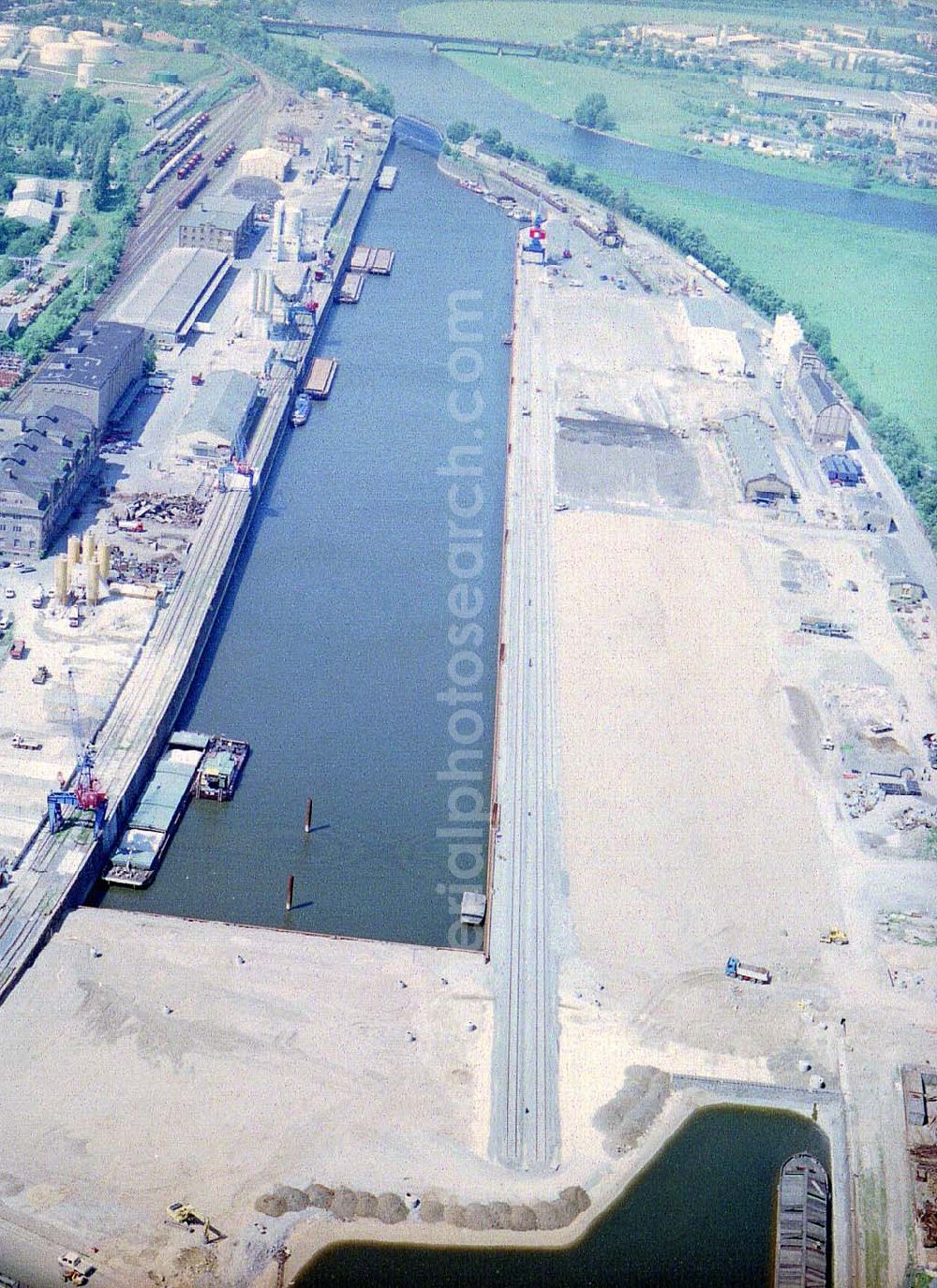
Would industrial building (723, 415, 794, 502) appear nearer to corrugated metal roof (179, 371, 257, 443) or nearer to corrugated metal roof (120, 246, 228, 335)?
corrugated metal roof (179, 371, 257, 443)

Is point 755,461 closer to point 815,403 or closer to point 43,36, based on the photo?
point 815,403

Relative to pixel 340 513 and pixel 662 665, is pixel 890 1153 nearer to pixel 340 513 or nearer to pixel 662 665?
pixel 662 665

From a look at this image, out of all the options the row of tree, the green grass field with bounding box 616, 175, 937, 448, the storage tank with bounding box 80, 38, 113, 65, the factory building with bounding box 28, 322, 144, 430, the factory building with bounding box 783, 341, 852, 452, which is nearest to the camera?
the factory building with bounding box 28, 322, 144, 430

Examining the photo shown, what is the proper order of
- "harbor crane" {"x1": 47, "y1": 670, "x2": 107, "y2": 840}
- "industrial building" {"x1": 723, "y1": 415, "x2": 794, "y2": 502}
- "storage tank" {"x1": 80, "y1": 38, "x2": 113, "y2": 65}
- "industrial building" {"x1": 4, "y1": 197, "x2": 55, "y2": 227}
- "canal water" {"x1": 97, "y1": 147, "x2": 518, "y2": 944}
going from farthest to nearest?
"storage tank" {"x1": 80, "y1": 38, "x2": 113, "y2": 65}, "industrial building" {"x1": 4, "y1": 197, "x2": 55, "y2": 227}, "industrial building" {"x1": 723, "y1": 415, "x2": 794, "y2": 502}, "canal water" {"x1": 97, "y1": 147, "x2": 518, "y2": 944}, "harbor crane" {"x1": 47, "y1": 670, "x2": 107, "y2": 840}

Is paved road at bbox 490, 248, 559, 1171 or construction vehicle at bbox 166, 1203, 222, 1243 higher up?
paved road at bbox 490, 248, 559, 1171

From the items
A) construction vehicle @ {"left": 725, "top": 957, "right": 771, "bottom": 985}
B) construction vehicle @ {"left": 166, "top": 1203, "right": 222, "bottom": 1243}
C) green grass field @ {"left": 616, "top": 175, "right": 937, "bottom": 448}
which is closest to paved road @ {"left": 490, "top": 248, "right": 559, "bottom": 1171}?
construction vehicle @ {"left": 725, "top": 957, "right": 771, "bottom": 985}

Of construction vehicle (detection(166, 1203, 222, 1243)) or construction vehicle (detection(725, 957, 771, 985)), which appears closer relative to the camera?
construction vehicle (detection(166, 1203, 222, 1243))

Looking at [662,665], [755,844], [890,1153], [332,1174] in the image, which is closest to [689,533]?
[662,665]
